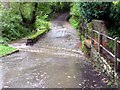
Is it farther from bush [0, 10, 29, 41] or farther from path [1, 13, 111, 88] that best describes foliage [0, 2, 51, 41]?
path [1, 13, 111, 88]

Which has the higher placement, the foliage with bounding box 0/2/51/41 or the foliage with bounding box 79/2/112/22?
the foliage with bounding box 79/2/112/22

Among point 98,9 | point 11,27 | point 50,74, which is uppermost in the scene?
point 98,9

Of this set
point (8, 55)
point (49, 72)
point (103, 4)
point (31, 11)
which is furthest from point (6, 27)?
point (49, 72)

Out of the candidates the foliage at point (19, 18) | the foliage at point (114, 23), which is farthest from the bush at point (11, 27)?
the foliage at point (114, 23)

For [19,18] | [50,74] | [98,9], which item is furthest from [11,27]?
[50,74]

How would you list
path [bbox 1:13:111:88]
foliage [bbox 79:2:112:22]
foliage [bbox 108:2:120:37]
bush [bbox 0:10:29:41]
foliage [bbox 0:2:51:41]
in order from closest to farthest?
1. path [bbox 1:13:111:88]
2. foliage [bbox 108:2:120:37]
3. foliage [bbox 79:2:112:22]
4. bush [bbox 0:10:29:41]
5. foliage [bbox 0:2:51:41]

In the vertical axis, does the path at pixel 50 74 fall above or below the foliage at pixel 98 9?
below

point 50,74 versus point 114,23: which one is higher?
point 114,23

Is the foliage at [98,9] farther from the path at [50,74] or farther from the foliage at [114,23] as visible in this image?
the path at [50,74]

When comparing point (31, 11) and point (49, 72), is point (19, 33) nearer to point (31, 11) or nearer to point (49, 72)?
point (31, 11)

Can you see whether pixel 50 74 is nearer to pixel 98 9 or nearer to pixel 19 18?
pixel 98 9

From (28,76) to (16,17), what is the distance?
44.3 ft

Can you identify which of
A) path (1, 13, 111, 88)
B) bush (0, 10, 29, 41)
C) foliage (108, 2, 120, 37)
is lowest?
bush (0, 10, 29, 41)

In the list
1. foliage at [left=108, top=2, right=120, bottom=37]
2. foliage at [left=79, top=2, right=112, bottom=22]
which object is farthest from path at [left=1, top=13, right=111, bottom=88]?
foliage at [left=79, top=2, right=112, bottom=22]
